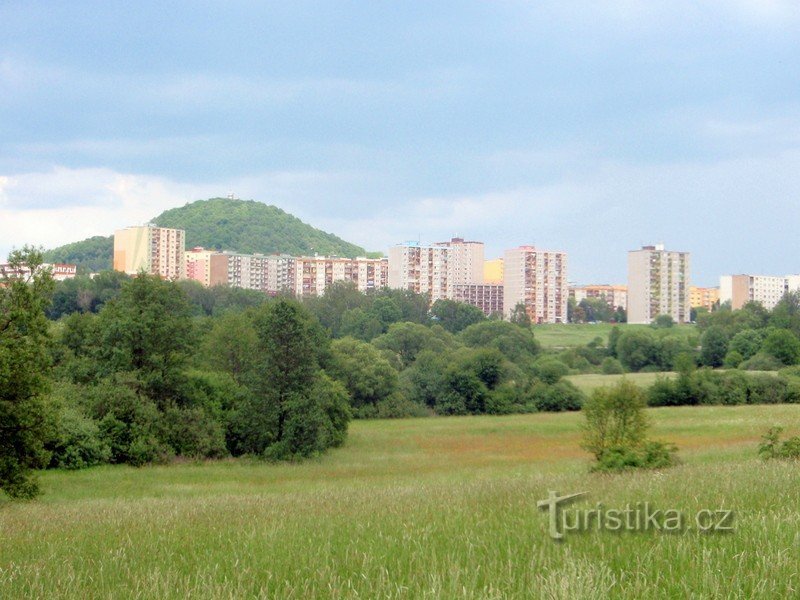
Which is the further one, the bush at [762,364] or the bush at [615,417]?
the bush at [762,364]

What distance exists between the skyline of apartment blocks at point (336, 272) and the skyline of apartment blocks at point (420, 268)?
192 inches

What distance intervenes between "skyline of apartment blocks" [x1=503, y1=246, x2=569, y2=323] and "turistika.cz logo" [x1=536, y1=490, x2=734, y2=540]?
172 meters

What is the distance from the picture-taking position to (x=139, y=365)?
150 ft

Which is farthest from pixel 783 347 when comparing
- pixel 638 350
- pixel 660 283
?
pixel 660 283

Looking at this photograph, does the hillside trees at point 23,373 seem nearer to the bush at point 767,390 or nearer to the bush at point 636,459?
the bush at point 636,459

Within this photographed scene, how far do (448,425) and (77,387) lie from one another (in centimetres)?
3168

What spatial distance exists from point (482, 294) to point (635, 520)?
189679mm

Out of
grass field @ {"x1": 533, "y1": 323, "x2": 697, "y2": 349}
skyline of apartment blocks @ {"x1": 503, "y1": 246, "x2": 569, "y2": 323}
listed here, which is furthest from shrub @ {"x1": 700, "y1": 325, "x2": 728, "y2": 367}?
skyline of apartment blocks @ {"x1": 503, "y1": 246, "x2": 569, "y2": 323}

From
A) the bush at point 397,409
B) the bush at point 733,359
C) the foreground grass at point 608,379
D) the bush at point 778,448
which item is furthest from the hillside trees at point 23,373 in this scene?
the bush at point 733,359

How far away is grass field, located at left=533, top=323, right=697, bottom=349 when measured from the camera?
134 meters

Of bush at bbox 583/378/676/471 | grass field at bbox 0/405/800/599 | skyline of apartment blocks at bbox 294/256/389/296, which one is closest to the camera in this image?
grass field at bbox 0/405/800/599

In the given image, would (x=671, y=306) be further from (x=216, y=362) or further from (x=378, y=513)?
(x=378, y=513)

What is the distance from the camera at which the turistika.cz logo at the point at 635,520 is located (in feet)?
23.8

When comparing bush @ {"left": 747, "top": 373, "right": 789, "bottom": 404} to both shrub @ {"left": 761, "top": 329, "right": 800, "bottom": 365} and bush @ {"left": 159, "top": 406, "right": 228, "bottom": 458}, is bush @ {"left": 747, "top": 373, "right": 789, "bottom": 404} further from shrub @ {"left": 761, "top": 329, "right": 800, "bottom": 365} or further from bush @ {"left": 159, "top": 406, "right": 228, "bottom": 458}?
bush @ {"left": 159, "top": 406, "right": 228, "bottom": 458}
